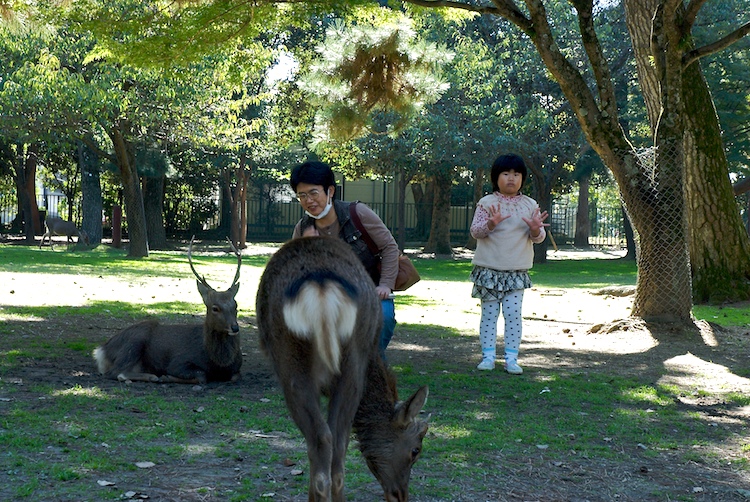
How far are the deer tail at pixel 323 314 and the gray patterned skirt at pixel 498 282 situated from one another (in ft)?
12.0

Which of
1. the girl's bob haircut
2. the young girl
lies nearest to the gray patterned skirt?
the young girl

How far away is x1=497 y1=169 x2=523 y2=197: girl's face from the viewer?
6.94 meters

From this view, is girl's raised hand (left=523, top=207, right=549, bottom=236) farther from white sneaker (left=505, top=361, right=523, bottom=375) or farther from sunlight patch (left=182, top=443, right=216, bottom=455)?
sunlight patch (left=182, top=443, right=216, bottom=455)

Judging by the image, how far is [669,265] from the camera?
30.4 ft

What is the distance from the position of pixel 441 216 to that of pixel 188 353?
74.6 feet

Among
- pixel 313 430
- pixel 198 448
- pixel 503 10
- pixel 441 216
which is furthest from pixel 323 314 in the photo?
pixel 441 216

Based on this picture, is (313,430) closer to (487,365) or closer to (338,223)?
(338,223)

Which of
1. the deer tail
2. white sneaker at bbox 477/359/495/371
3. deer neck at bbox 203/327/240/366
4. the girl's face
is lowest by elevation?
white sneaker at bbox 477/359/495/371

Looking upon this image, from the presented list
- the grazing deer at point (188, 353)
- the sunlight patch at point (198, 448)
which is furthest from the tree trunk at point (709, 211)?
the sunlight patch at point (198, 448)

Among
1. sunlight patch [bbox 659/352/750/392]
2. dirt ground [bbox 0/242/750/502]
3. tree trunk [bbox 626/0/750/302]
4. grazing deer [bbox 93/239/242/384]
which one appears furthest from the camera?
tree trunk [bbox 626/0/750/302]

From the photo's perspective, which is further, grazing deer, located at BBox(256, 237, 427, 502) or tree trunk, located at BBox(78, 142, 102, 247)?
tree trunk, located at BBox(78, 142, 102, 247)

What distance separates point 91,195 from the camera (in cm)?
2706

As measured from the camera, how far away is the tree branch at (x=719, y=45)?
27.9 ft

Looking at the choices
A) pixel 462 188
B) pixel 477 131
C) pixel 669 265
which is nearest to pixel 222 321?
pixel 669 265
